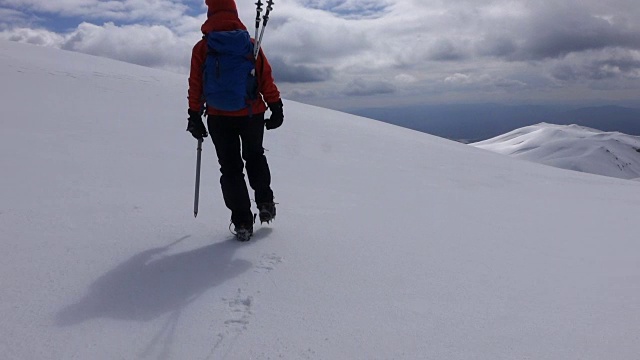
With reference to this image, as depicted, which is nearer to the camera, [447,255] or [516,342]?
[516,342]

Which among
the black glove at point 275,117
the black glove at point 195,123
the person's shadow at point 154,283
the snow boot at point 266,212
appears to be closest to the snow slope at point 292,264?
the person's shadow at point 154,283

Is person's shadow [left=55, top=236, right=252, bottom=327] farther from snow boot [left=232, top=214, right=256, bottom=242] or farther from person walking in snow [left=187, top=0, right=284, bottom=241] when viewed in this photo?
person walking in snow [left=187, top=0, right=284, bottom=241]

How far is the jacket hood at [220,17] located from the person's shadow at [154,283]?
174 cm

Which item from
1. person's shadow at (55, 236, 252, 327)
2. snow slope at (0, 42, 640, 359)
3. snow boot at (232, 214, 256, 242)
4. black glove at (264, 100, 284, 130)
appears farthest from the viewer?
black glove at (264, 100, 284, 130)

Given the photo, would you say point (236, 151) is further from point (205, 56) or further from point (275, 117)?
point (205, 56)

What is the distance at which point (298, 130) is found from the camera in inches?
381

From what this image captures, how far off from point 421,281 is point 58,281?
2.34 m

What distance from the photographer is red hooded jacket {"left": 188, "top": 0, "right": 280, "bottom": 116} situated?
11.9 feet

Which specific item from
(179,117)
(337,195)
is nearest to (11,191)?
(337,195)

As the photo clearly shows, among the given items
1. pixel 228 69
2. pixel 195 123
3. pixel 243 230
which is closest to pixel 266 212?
pixel 243 230

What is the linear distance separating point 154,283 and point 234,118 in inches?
60.9

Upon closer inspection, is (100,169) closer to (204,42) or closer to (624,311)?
(204,42)

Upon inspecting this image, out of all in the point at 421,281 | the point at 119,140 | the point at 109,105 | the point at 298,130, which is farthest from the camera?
the point at 298,130

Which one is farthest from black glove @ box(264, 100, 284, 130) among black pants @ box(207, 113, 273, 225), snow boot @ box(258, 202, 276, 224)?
snow boot @ box(258, 202, 276, 224)
